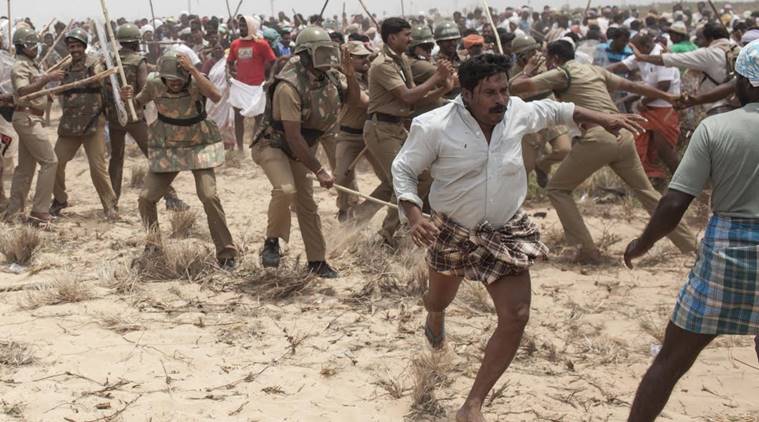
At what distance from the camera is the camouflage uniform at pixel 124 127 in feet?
28.5

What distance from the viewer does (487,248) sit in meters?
4.33

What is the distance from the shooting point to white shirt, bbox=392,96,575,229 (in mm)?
4297

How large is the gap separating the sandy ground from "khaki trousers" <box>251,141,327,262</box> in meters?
0.32

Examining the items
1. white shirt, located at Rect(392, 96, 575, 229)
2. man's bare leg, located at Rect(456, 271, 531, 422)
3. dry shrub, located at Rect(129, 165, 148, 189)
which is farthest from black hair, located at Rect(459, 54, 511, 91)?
dry shrub, located at Rect(129, 165, 148, 189)

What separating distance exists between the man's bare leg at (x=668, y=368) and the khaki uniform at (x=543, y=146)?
15.1 feet

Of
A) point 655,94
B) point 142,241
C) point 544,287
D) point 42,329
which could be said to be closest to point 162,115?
point 142,241

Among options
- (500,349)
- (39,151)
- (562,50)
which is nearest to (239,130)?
(39,151)

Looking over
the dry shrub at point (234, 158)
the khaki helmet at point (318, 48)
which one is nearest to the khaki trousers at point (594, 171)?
the khaki helmet at point (318, 48)

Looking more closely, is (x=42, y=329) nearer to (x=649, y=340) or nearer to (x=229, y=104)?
(x=649, y=340)

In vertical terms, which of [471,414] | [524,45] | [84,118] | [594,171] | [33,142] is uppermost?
[524,45]

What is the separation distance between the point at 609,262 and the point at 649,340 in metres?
1.80

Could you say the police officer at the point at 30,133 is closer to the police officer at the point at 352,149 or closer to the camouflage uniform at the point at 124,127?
the camouflage uniform at the point at 124,127

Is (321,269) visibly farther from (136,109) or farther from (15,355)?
(136,109)

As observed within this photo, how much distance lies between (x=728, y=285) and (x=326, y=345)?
2.61 metres
